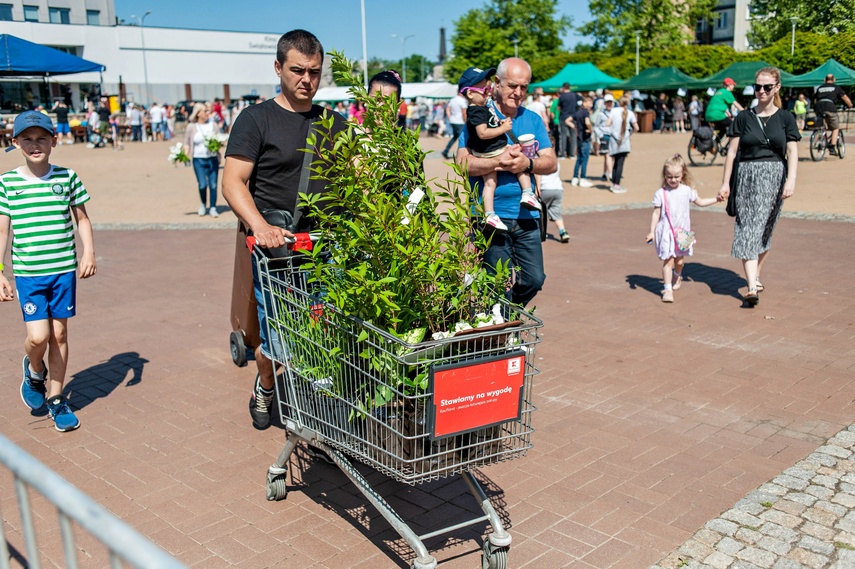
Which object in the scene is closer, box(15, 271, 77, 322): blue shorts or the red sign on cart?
the red sign on cart

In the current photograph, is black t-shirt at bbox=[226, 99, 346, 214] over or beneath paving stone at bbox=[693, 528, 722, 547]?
over

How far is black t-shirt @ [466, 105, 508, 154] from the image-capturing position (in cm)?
538

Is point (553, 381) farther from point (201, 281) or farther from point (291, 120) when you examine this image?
point (201, 281)

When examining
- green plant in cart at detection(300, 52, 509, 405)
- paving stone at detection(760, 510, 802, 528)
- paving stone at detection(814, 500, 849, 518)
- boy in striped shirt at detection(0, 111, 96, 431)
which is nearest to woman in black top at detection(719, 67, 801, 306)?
paving stone at detection(814, 500, 849, 518)

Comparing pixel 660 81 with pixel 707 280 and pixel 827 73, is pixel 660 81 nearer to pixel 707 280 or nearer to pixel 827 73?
pixel 827 73

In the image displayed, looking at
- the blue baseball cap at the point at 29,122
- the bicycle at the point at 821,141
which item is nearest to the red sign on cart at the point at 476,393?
the blue baseball cap at the point at 29,122

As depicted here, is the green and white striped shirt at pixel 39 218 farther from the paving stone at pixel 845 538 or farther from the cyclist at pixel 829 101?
the cyclist at pixel 829 101

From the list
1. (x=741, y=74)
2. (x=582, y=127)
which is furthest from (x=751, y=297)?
(x=741, y=74)

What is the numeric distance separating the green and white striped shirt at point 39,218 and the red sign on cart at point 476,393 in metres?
3.14

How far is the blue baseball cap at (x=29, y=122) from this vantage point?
4848 mm

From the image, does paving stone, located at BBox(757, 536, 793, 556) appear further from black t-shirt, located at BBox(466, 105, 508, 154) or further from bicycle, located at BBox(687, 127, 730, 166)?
bicycle, located at BBox(687, 127, 730, 166)

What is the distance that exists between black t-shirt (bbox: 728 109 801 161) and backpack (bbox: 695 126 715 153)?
13.8 m

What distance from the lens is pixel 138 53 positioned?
71.6 m

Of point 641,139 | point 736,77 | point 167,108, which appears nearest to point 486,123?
point 641,139
